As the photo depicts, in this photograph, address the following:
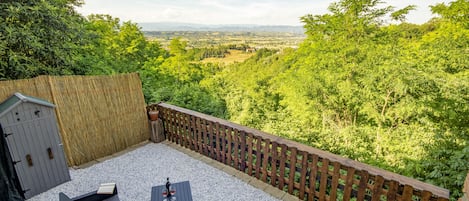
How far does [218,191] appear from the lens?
3271mm

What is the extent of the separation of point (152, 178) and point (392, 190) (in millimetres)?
3195

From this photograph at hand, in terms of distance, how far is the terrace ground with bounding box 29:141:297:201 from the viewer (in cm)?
322

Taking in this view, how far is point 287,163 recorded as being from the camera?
3.12 metres

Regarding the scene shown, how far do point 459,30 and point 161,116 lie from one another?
1084 centimetres

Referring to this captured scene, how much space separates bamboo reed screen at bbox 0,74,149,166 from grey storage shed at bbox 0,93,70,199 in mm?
379

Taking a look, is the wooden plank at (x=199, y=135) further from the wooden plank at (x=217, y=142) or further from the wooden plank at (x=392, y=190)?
the wooden plank at (x=392, y=190)

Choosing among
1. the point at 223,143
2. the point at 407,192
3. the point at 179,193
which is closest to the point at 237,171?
the point at 223,143

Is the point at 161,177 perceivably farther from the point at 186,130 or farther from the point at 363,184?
the point at 363,184

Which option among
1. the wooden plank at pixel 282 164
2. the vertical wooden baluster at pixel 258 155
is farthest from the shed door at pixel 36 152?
the wooden plank at pixel 282 164

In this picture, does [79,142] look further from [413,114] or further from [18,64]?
[413,114]

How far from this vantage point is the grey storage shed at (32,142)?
9.57ft

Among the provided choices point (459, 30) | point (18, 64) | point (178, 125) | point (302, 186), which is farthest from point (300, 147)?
point (459, 30)

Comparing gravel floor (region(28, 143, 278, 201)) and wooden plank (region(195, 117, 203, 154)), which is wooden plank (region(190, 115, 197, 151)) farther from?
gravel floor (region(28, 143, 278, 201))

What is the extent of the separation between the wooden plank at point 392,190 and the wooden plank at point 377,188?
0.25 ft
